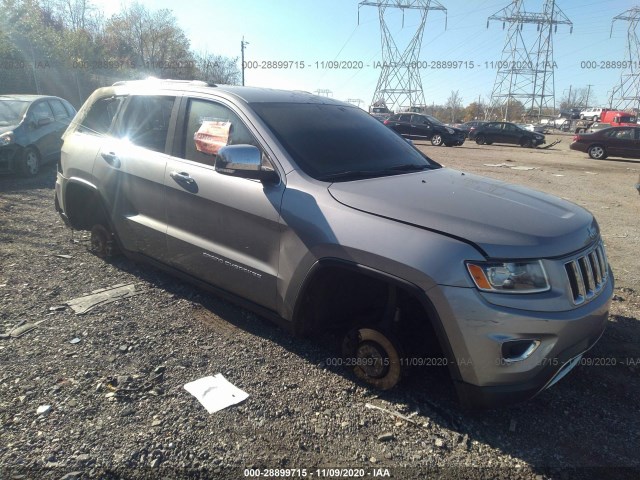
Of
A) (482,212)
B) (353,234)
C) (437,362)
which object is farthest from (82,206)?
(482,212)

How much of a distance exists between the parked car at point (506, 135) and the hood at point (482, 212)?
84.1ft

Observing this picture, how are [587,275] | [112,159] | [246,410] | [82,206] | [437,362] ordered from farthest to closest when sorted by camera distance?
[82,206]
[112,159]
[437,362]
[246,410]
[587,275]

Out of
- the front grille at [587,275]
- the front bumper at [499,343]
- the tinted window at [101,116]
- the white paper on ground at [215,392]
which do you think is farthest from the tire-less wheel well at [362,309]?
the tinted window at [101,116]

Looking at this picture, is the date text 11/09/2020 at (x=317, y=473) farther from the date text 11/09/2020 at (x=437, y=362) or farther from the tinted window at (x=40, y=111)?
the tinted window at (x=40, y=111)

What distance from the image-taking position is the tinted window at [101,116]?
4.41 meters

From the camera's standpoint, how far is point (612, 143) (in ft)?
65.9

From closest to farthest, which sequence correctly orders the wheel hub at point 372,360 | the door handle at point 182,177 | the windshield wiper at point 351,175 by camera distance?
the wheel hub at point 372,360
the windshield wiper at point 351,175
the door handle at point 182,177

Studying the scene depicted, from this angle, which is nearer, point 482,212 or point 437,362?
point 482,212

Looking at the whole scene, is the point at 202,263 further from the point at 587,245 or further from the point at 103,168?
the point at 587,245

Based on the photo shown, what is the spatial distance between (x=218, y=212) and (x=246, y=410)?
1357 mm

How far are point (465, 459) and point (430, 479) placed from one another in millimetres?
255

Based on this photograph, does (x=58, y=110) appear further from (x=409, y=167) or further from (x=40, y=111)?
(x=409, y=167)

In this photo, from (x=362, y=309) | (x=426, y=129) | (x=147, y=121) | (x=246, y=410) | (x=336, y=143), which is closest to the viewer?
(x=246, y=410)

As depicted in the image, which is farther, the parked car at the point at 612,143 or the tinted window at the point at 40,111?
the parked car at the point at 612,143
